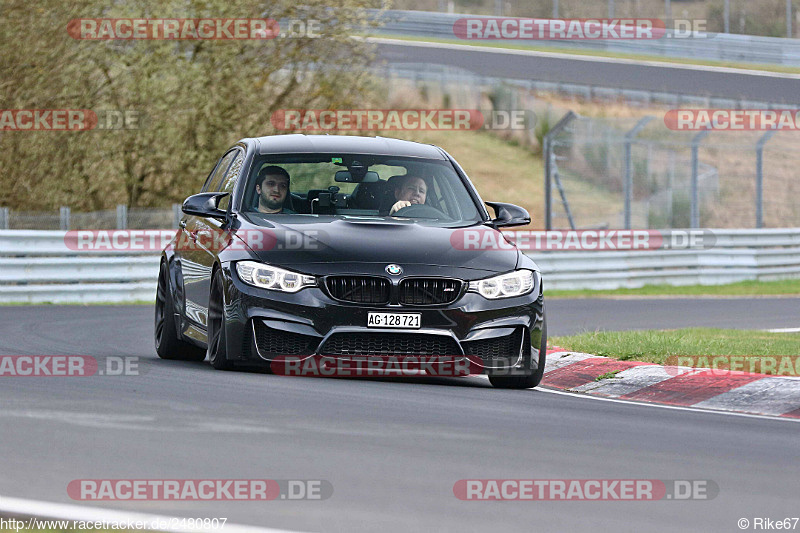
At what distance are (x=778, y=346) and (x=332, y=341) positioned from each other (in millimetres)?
4591

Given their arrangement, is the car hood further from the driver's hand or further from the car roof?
the car roof

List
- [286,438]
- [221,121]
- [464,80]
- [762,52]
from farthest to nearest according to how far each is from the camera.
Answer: [762,52], [464,80], [221,121], [286,438]

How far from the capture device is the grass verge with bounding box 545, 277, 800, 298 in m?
24.8

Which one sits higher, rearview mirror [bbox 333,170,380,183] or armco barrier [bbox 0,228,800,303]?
rearview mirror [bbox 333,170,380,183]

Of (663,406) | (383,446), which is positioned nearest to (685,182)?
(663,406)

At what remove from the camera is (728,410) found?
9.51 metres

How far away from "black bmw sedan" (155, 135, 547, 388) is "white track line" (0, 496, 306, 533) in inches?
A: 157

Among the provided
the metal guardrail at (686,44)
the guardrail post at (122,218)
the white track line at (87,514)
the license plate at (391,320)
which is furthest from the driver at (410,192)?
the metal guardrail at (686,44)

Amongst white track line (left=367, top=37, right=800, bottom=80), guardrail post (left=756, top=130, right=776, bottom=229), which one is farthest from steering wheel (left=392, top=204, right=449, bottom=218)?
white track line (left=367, top=37, right=800, bottom=80)

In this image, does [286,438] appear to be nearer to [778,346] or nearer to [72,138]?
[778,346]

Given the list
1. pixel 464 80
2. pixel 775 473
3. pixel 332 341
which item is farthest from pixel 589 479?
pixel 464 80

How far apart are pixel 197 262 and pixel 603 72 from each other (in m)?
39.0

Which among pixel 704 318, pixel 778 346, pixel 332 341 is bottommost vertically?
pixel 704 318

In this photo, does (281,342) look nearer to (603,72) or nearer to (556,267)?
(556,267)
